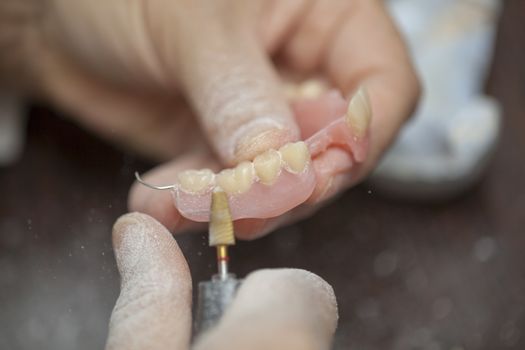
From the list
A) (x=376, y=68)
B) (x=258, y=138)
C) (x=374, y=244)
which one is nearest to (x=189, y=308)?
(x=258, y=138)

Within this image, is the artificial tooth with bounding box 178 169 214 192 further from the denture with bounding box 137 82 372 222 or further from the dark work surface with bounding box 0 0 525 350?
the dark work surface with bounding box 0 0 525 350

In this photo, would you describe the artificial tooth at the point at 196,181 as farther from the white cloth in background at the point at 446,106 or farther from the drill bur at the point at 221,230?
the white cloth in background at the point at 446,106

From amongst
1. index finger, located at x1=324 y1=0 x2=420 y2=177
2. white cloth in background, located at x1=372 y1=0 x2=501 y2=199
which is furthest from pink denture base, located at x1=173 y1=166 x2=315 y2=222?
white cloth in background, located at x1=372 y1=0 x2=501 y2=199

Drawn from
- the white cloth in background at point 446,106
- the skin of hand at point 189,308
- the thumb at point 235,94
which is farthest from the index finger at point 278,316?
the white cloth in background at point 446,106

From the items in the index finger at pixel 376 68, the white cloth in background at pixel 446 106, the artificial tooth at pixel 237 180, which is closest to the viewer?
the artificial tooth at pixel 237 180

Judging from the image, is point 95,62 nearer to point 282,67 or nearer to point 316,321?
point 282,67

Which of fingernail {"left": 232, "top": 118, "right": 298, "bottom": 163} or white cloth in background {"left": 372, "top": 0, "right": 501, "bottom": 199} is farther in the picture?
white cloth in background {"left": 372, "top": 0, "right": 501, "bottom": 199}

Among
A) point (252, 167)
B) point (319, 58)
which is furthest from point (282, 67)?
point (252, 167)
